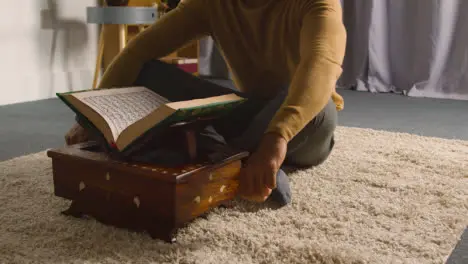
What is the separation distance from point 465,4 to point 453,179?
167 cm

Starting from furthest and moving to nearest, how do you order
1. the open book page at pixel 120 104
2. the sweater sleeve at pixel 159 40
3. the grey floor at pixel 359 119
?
the grey floor at pixel 359 119, the sweater sleeve at pixel 159 40, the open book page at pixel 120 104

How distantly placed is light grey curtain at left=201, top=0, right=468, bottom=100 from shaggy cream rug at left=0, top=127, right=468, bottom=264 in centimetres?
153

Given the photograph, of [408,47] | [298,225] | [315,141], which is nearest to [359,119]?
[408,47]

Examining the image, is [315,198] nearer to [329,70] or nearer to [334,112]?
[334,112]

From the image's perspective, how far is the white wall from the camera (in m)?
2.37

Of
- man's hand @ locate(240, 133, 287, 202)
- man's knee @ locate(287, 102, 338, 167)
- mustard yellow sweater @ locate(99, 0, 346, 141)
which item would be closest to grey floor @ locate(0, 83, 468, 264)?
mustard yellow sweater @ locate(99, 0, 346, 141)

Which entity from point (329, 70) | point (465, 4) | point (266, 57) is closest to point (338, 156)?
point (266, 57)

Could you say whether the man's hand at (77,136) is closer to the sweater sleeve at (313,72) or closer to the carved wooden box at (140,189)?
the carved wooden box at (140,189)

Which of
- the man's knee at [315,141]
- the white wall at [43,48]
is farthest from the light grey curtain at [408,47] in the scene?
the man's knee at [315,141]

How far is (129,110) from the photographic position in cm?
96

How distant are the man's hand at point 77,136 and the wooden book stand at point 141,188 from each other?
0.28 feet

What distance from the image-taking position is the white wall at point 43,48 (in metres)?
2.37

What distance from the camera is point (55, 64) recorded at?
2.63m

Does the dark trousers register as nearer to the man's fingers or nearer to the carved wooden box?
the carved wooden box
